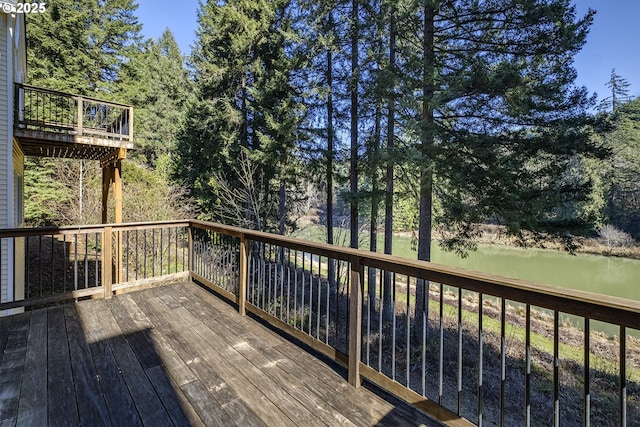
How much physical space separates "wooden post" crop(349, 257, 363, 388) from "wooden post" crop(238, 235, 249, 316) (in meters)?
1.48

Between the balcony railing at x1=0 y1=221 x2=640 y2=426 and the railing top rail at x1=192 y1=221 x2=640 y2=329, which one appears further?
the balcony railing at x1=0 y1=221 x2=640 y2=426

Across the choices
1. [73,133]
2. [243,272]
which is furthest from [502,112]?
[73,133]

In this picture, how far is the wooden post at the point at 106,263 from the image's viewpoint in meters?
3.63

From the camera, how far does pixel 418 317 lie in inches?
295

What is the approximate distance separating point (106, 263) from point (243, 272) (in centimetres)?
177

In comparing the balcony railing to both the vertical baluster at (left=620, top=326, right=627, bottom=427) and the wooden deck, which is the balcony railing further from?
the wooden deck

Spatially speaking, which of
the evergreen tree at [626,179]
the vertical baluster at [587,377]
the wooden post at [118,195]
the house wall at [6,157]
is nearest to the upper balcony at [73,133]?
the wooden post at [118,195]

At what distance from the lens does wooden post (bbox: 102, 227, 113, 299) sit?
363 centimetres

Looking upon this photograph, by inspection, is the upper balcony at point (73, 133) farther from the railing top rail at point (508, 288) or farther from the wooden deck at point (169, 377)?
the railing top rail at point (508, 288)

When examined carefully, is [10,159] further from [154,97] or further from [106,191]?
[154,97]

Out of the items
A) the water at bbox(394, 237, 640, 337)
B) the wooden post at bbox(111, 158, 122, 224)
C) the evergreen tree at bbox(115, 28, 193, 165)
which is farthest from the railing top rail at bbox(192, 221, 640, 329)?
the evergreen tree at bbox(115, 28, 193, 165)

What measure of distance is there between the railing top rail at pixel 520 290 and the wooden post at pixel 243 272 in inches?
50.2

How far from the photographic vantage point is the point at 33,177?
11188 millimetres

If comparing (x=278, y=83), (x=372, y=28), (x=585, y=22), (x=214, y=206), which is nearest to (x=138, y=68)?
(x=214, y=206)
